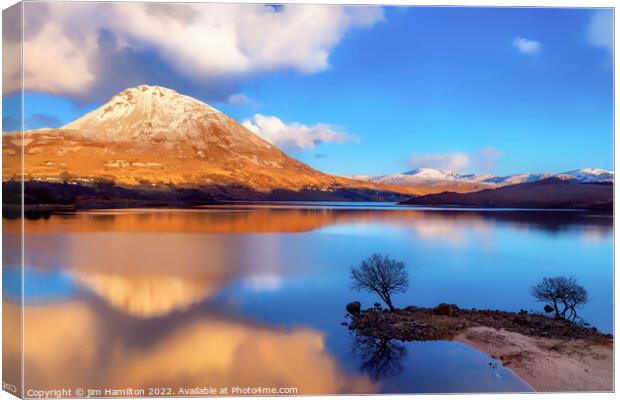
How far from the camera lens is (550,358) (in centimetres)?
358

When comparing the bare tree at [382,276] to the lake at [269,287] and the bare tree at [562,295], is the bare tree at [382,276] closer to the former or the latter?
the lake at [269,287]

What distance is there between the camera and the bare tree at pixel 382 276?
4512 millimetres

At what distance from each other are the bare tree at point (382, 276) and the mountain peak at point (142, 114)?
2617 mm

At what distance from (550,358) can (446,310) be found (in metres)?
1.09

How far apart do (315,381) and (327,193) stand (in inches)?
103

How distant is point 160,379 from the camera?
3.38 meters

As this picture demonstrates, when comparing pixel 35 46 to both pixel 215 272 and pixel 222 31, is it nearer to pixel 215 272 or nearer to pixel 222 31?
pixel 222 31

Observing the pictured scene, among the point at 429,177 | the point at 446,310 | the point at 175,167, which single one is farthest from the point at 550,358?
Answer: the point at 175,167

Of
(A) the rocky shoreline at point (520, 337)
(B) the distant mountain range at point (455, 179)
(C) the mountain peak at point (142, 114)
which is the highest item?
(C) the mountain peak at point (142, 114)

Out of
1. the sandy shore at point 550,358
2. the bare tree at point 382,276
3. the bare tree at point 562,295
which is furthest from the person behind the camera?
the bare tree at point 382,276

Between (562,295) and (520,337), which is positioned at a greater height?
(562,295)

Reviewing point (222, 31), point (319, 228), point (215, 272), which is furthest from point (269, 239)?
point (222, 31)

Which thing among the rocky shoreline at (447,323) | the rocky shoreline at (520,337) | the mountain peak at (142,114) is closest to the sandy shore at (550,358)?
the rocky shoreline at (520,337)

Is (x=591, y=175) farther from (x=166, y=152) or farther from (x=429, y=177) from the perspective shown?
(x=166, y=152)
